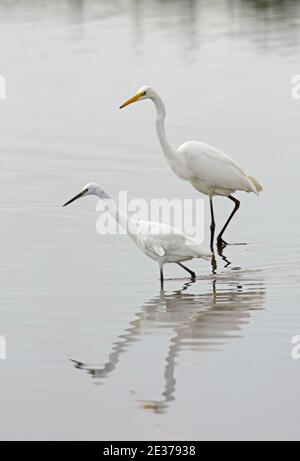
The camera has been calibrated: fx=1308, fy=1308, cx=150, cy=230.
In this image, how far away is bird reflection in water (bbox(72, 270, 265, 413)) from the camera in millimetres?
9406

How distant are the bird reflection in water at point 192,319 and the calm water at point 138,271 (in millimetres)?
21

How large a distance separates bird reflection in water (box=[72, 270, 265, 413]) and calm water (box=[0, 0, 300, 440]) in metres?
0.02

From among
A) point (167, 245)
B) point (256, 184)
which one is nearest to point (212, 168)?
point (256, 184)

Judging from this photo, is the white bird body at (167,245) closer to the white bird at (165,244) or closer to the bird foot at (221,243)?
the white bird at (165,244)

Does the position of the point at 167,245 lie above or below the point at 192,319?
above

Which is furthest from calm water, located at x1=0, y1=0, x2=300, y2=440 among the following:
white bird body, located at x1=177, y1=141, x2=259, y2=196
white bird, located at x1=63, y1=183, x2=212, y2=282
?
white bird body, located at x1=177, y1=141, x2=259, y2=196

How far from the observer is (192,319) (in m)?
10.8

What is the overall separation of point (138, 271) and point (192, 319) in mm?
1857

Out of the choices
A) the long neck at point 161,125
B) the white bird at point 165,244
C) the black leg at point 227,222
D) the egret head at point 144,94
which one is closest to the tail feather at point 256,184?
the black leg at point 227,222

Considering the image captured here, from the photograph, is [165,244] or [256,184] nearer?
[165,244]

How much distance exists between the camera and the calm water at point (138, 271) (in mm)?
8570

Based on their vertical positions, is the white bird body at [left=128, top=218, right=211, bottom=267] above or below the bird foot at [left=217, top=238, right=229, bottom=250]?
above

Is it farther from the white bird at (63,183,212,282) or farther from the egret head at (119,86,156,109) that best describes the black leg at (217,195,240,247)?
the white bird at (63,183,212,282)

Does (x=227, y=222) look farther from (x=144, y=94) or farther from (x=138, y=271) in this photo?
(x=138, y=271)
